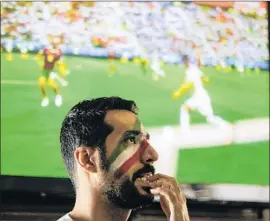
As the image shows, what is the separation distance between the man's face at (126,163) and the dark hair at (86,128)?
0.02m

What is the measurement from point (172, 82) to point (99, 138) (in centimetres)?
78

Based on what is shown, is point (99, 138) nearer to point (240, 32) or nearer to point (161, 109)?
point (161, 109)

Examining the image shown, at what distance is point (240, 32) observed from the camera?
251cm

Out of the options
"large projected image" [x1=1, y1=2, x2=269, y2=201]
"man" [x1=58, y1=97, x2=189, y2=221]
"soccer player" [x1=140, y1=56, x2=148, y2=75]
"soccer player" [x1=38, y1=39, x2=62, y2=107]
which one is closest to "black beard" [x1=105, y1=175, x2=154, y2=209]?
"man" [x1=58, y1=97, x2=189, y2=221]

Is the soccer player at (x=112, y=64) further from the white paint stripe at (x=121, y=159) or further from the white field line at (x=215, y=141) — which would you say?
the white paint stripe at (x=121, y=159)

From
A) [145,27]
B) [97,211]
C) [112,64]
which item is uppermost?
[145,27]

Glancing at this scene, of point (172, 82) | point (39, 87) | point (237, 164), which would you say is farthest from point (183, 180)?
point (39, 87)

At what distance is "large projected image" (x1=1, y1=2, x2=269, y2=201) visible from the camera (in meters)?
2.25

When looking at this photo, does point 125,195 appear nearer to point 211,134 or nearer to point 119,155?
point 119,155

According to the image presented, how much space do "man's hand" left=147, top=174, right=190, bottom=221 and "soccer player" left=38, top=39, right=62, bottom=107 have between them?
2.34 feet

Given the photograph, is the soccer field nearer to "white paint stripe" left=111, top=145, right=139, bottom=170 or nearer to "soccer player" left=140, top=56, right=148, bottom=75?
"soccer player" left=140, top=56, right=148, bottom=75

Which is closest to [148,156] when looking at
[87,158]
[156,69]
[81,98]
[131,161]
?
[131,161]

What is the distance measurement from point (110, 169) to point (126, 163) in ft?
0.15

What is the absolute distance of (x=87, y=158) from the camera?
5.44ft
